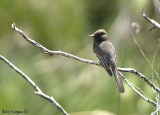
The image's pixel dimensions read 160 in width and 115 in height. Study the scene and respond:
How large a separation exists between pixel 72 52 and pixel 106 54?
5.05ft

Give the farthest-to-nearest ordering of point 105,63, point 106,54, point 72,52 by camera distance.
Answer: point 72,52, point 106,54, point 105,63

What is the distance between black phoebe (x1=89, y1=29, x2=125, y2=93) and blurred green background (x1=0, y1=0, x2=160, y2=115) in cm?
42

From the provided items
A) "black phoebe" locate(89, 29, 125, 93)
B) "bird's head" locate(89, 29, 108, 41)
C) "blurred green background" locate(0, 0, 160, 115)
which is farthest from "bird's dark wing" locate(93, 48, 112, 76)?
"blurred green background" locate(0, 0, 160, 115)

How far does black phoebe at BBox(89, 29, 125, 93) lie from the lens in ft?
16.1

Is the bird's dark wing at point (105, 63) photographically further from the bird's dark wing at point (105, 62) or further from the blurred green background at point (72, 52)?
the blurred green background at point (72, 52)

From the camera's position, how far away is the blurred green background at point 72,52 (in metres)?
6.15

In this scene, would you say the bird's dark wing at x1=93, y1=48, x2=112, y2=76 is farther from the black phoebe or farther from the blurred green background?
the blurred green background

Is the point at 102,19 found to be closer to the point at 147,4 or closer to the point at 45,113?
the point at 147,4

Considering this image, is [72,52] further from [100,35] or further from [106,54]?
[106,54]

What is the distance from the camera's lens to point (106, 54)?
5371 mm

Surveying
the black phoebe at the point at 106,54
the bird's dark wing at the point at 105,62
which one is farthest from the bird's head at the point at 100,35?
the bird's dark wing at the point at 105,62

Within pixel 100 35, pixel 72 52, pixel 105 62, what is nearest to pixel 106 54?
pixel 105 62

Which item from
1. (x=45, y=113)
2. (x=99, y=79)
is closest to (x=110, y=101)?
(x=99, y=79)

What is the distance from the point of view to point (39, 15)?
7.20 m
